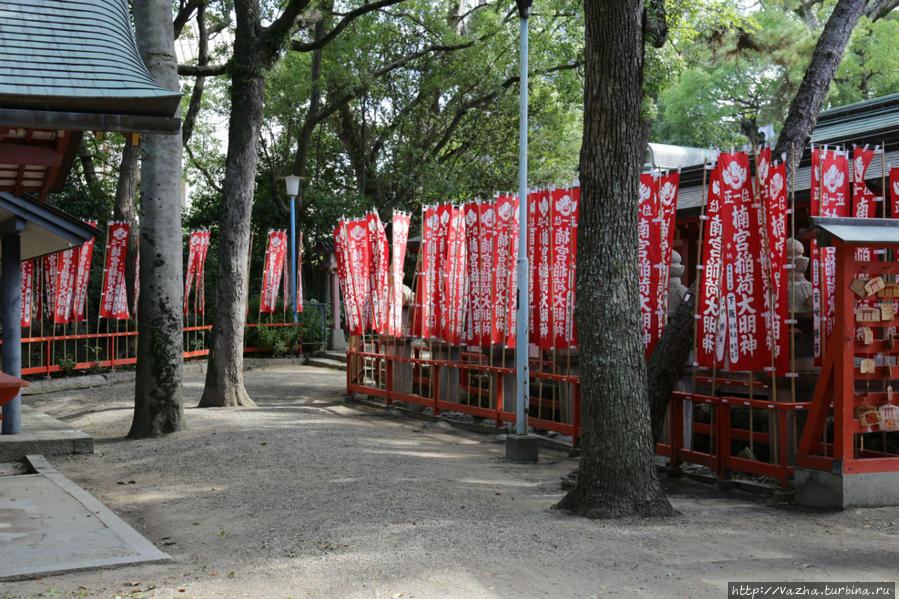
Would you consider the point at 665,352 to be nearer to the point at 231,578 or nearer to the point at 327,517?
the point at 327,517

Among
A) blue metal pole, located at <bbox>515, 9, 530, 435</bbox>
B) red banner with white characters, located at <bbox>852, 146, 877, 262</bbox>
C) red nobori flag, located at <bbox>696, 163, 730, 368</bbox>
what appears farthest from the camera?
blue metal pole, located at <bbox>515, 9, 530, 435</bbox>

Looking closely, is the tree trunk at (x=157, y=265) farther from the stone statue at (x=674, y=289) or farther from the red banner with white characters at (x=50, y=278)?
the red banner with white characters at (x=50, y=278)

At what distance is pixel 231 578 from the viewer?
4977 mm

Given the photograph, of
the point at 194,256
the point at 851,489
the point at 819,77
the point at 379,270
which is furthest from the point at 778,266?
the point at 194,256

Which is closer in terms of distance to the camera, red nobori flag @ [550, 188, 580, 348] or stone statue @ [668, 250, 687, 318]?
stone statue @ [668, 250, 687, 318]

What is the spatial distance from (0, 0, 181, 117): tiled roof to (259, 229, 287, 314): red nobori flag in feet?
43.5

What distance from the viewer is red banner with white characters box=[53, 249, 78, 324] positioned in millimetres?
16328

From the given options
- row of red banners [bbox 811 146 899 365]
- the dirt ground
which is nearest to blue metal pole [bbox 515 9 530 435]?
the dirt ground

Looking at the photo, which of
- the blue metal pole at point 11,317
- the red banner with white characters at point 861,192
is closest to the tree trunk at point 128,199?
the blue metal pole at point 11,317

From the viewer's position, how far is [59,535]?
235 inches

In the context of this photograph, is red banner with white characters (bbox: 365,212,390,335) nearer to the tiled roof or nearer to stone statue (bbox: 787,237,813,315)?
the tiled roof

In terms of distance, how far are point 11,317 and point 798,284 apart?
29.8ft

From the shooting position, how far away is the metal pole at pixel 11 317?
988 cm

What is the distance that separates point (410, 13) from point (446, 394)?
1388 cm
